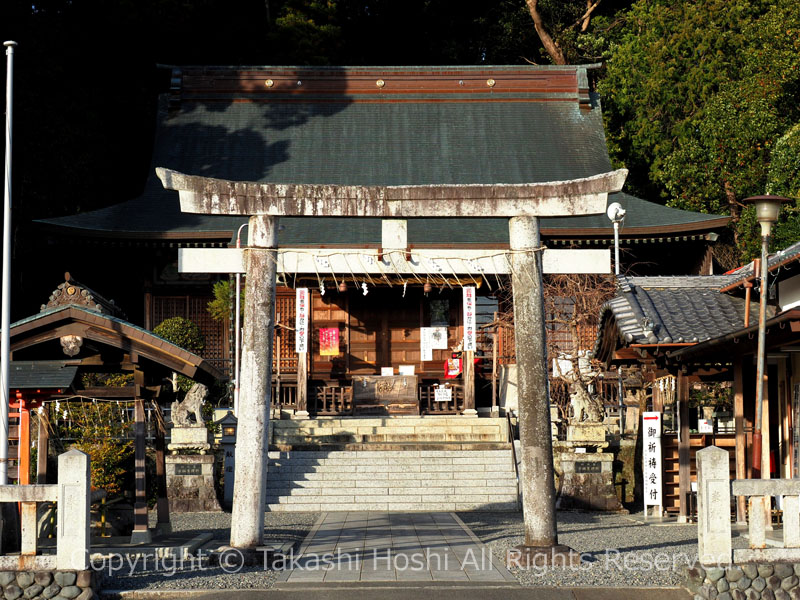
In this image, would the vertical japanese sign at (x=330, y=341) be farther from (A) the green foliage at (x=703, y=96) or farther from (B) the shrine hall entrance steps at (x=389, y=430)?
(A) the green foliage at (x=703, y=96)

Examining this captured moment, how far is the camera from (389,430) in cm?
2211

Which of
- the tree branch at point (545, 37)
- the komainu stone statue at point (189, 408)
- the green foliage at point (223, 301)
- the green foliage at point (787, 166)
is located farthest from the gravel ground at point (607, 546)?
the tree branch at point (545, 37)

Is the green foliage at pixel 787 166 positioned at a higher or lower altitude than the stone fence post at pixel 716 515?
higher

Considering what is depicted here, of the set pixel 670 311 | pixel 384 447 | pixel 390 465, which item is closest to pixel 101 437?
pixel 390 465

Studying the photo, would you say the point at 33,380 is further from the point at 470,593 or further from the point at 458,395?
the point at 458,395

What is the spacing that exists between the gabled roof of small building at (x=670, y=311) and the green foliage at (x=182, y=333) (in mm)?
11863

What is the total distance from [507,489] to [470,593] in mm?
9336

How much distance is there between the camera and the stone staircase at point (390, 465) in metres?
18.5

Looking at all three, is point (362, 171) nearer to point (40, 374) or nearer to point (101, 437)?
point (101, 437)

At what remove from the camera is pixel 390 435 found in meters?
21.8

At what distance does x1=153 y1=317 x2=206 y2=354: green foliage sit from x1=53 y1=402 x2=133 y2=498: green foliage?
542 cm

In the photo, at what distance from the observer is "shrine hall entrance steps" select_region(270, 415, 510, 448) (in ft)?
70.1

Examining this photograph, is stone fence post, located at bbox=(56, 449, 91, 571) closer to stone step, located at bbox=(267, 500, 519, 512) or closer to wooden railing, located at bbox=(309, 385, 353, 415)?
stone step, located at bbox=(267, 500, 519, 512)

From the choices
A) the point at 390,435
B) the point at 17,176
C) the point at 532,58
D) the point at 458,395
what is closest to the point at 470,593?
the point at 390,435
